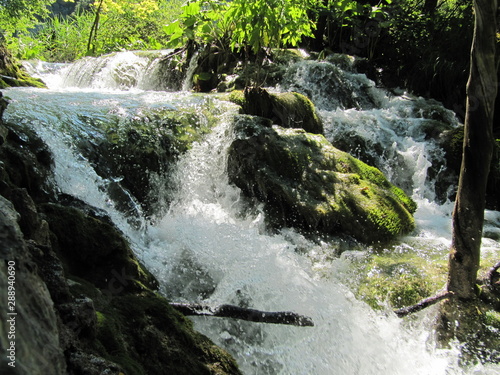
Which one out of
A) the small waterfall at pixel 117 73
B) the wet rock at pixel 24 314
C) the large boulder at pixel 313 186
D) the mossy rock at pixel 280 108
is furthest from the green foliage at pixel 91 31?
the wet rock at pixel 24 314

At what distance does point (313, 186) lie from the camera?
554 centimetres

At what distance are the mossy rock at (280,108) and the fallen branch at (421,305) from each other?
4.34 metres

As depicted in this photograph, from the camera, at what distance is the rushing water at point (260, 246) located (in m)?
3.07

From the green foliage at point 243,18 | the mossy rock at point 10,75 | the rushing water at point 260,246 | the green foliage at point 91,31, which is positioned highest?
the green foliage at point 91,31

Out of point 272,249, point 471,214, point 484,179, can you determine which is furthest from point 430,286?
point 272,249

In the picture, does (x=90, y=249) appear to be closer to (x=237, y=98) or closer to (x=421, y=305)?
(x=421, y=305)

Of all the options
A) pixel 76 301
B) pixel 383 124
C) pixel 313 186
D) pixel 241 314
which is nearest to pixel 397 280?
pixel 313 186

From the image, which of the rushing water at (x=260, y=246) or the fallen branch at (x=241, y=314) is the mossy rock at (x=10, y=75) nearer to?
the rushing water at (x=260, y=246)

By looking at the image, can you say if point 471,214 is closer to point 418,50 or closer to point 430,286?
point 430,286

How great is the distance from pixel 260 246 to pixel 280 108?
336 cm

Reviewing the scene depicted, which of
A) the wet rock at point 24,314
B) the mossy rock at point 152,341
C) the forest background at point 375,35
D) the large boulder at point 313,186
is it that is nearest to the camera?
the wet rock at point 24,314

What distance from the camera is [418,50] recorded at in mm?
11016

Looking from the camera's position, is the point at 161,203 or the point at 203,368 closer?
the point at 203,368

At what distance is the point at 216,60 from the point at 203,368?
9087 millimetres
